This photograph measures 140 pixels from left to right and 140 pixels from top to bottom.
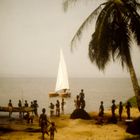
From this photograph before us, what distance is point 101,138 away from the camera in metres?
18.8

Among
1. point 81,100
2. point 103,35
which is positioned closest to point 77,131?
point 81,100

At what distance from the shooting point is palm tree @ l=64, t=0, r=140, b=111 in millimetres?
18766

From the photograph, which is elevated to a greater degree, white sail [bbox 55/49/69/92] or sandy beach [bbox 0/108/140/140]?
white sail [bbox 55/49/69/92]

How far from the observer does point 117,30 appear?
742 inches

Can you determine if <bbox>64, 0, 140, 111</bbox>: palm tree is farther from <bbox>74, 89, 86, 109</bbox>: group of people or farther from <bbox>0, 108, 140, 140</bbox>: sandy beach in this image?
<bbox>74, 89, 86, 109</bbox>: group of people

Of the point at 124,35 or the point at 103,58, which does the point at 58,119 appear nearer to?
the point at 103,58

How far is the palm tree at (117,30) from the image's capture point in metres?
18.8

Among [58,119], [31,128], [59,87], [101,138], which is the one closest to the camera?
[101,138]

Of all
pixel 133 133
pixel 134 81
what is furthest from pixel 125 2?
pixel 133 133

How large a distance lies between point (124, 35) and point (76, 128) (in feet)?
24.9

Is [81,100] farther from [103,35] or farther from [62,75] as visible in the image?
[62,75]

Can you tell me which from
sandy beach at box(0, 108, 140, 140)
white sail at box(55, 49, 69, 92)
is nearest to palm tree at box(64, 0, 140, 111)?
sandy beach at box(0, 108, 140, 140)

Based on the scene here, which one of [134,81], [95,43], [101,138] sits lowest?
[101,138]

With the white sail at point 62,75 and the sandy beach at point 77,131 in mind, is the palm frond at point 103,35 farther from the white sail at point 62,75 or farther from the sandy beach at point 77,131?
the white sail at point 62,75
